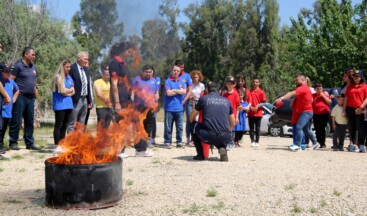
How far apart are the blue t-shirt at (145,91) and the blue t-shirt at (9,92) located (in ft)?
8.48

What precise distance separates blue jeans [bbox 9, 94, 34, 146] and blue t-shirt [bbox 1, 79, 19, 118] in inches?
5.8

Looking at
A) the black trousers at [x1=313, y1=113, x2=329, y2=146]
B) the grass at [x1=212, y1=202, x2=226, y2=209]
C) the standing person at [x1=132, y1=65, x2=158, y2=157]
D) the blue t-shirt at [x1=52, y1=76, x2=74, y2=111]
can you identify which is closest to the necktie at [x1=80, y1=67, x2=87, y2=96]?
the blue t-shirt at [x1=52, y1=76, x2=74, y2=111]

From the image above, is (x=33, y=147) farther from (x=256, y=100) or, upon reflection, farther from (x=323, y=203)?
(x=323, y=203)

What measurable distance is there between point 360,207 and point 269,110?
13.4 metres

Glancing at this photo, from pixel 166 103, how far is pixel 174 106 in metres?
0.23

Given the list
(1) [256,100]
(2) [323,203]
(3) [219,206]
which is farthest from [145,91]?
(2) [323,203]

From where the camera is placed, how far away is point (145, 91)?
10.4 metres

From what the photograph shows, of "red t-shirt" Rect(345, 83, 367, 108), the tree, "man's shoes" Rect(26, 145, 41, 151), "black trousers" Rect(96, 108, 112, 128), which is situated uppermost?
the tree

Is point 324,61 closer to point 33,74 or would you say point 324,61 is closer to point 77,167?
point 33,74

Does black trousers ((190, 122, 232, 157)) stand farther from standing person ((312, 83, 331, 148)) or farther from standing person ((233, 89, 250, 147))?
standing person ((312, 83, 331, 148))

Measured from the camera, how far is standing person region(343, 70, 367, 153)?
36.2 ft

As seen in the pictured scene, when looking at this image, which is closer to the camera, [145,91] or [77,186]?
[77,186]

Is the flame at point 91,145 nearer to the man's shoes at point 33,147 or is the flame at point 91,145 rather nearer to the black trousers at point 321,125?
the man's shoes at point 33,147

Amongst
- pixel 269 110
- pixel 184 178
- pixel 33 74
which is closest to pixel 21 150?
pixel 33 74
